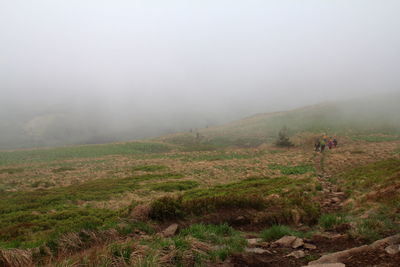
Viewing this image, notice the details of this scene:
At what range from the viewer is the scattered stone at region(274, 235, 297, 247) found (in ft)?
19.1

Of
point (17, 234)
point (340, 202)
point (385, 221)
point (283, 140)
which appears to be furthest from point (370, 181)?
point (283, 140)

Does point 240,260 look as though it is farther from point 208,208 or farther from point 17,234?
point 17,234

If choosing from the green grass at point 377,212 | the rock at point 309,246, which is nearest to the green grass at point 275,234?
the rock at point 309,246

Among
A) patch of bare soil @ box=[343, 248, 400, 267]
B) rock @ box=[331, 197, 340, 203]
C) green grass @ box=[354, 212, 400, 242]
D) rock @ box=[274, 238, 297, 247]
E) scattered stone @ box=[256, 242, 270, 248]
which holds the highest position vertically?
patch of bare soil @ box=[343, 248, 400, 267]

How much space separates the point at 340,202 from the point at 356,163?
48.2ft

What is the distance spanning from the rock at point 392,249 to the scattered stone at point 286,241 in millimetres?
2037

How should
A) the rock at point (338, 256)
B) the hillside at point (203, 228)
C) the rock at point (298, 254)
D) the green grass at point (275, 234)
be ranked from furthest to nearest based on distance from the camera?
the green grass at point (275, 234), the rock at point (298, 254), the hillside at point (203, 228), the rock at point (338, 256)

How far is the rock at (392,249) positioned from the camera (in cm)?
423

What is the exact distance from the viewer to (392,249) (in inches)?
171

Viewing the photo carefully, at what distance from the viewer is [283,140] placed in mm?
49781

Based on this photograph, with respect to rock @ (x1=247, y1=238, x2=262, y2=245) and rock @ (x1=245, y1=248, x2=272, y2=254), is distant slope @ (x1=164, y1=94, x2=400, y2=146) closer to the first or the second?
rock @ (x1=247, y1=238, x2=262, y2=245)


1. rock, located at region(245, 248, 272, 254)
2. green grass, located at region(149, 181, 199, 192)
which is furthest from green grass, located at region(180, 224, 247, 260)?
green grass, located at region(149, 181, 199, 192)

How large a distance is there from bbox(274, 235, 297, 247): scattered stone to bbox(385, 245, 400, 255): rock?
2.04 meters

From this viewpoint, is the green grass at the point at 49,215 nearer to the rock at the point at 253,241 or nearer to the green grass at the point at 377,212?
the rock at the point at 253,241
